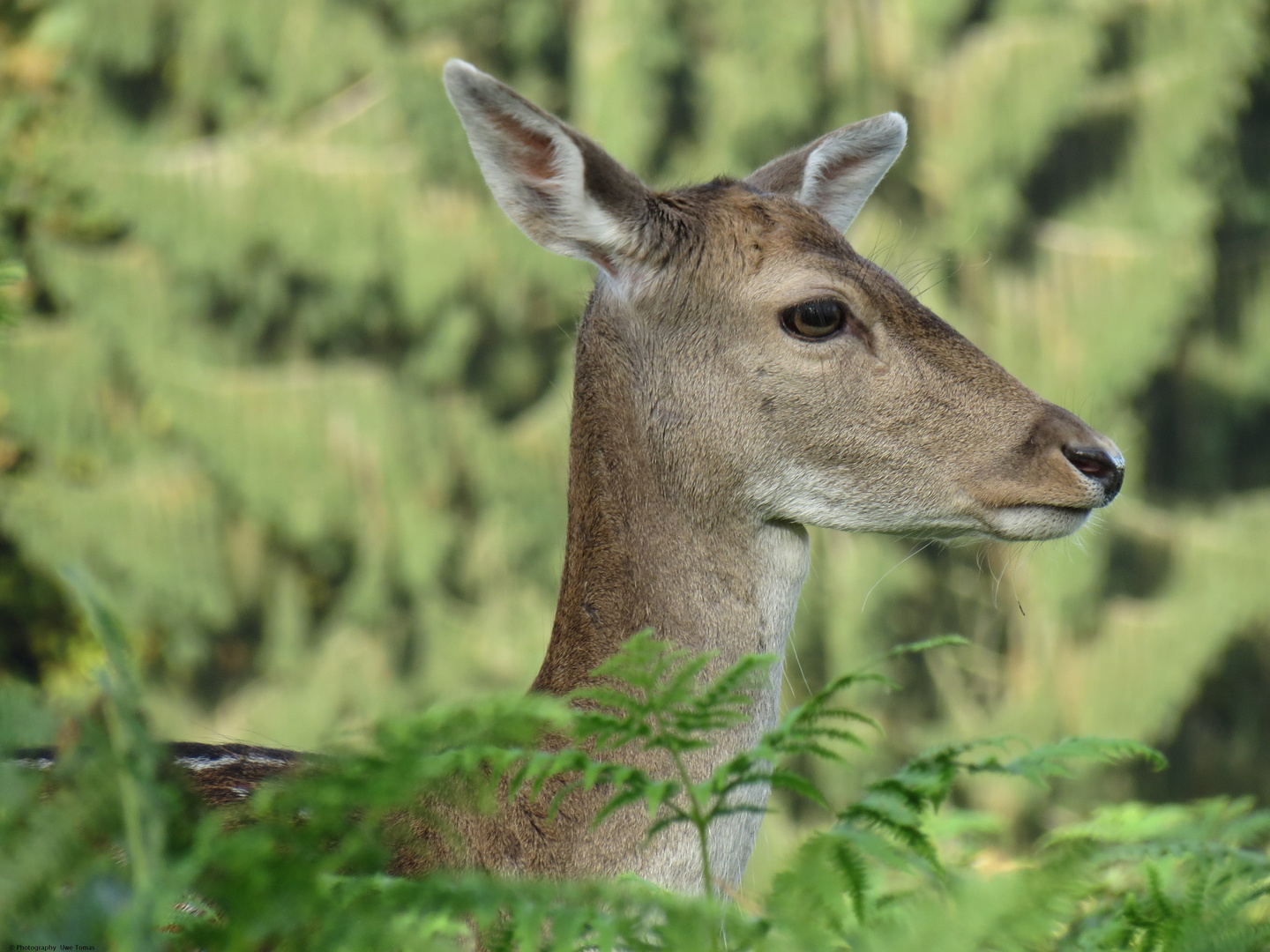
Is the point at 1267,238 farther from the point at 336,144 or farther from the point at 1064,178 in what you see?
the point at 336,144

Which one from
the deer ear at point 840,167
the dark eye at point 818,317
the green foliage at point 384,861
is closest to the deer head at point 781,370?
the dark eye at point 818,317

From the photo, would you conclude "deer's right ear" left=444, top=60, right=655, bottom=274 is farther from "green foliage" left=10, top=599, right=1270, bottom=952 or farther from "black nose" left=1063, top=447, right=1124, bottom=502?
"green foliage" left=10, top=599, right=1270, bottom=952

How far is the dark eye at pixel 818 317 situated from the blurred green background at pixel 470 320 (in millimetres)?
7961

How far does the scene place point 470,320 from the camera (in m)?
12.0

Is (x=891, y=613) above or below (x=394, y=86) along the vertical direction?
below

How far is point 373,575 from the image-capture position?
39.6ft

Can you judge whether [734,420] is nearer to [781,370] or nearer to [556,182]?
[781,370]

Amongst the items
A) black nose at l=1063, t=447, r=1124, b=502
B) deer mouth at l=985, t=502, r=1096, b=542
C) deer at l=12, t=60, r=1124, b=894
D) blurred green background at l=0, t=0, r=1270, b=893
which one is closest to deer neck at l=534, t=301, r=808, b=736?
deer at l=12, t=60, r=1124, b=894

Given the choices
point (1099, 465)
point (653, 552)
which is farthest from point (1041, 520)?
point (653, 552)

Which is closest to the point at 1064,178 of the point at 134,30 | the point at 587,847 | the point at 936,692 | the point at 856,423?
the point at 936,692

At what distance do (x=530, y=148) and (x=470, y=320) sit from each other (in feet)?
29.4

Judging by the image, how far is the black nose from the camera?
2.89 m

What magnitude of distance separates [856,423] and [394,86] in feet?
30.7

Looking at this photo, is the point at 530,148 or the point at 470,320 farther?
the point at 470,320
